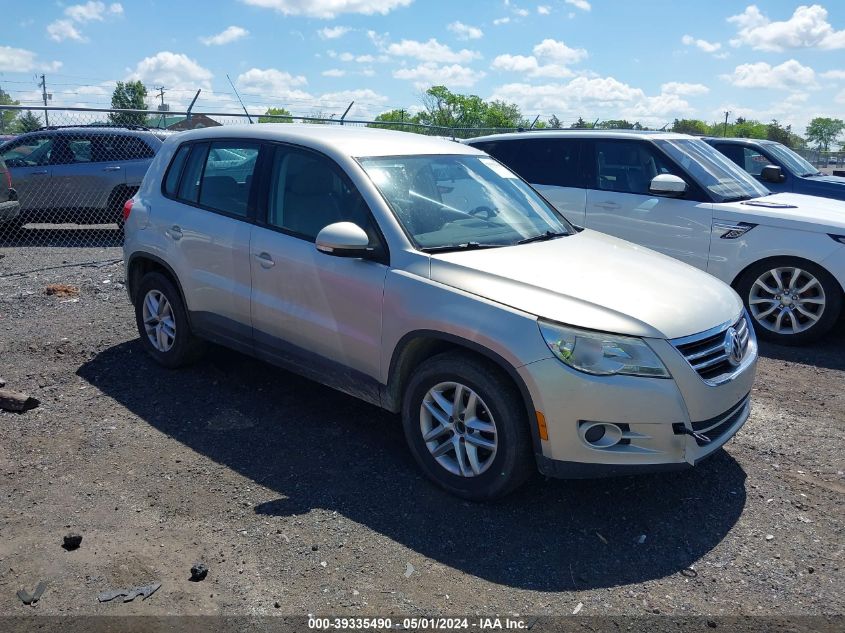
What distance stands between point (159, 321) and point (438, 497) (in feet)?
9.62

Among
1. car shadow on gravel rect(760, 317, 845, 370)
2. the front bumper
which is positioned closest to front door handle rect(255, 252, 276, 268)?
the front bumper

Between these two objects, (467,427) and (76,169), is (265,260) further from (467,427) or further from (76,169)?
(76,169)

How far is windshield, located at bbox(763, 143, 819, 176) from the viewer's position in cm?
1148

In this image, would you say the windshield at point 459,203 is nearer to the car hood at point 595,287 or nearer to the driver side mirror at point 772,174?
the car hood at point 595,287

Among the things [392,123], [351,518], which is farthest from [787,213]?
[392,123]

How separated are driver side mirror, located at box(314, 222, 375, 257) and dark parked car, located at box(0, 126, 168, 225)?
9064mm

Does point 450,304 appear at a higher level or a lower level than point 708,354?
higher

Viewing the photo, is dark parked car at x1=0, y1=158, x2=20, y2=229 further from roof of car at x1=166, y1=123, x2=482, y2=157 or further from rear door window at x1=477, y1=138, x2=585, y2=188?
rear door window at x1=477, y1=138, x2=585, y2=188

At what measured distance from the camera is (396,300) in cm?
398

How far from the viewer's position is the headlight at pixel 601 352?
3467 millimetres

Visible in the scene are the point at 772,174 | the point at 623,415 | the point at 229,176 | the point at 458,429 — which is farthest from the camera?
the point at 772,174

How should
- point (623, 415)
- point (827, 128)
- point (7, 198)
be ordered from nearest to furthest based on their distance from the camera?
point (623, 415)
point (7, 198)
point (827, 128)

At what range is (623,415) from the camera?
3475 millimetres

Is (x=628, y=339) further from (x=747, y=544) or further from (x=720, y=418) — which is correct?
(x=747, y=544)
